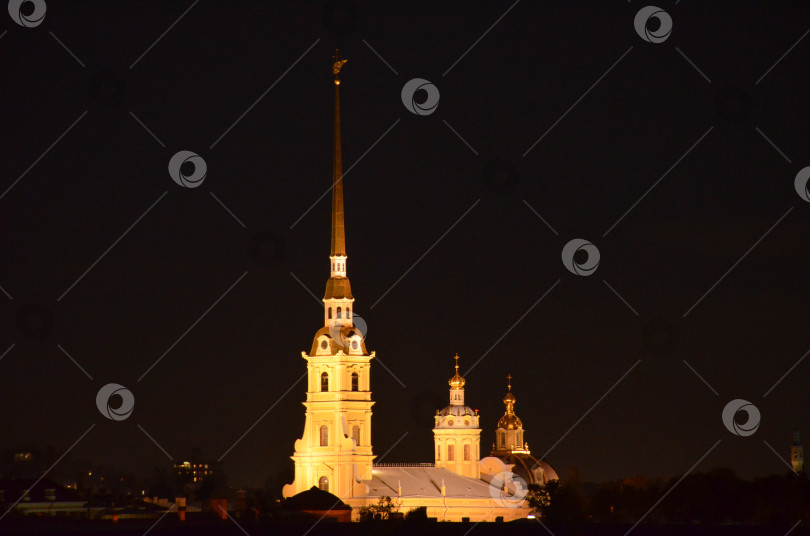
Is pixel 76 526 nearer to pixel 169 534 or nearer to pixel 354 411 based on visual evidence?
pixel 169 534

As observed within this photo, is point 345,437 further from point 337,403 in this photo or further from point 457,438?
point 457,438

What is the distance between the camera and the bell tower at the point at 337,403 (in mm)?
139125

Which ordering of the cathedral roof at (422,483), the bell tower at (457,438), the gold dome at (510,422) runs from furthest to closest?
the gold dome at (510,422) < the bell tower at (457,438) < the cathedral roof at (422,483)

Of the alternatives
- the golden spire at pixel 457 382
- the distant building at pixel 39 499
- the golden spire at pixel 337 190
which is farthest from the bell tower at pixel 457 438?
the distant building at pixel 39 499

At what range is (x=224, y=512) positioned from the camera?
10588 cm

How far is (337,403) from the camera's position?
139500mm

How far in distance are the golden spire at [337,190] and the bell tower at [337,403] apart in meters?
0.19

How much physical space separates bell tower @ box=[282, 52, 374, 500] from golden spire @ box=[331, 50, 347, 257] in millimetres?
192

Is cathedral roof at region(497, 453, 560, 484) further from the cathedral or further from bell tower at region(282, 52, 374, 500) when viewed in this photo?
bell tower at region(282, 52, 374, 500)

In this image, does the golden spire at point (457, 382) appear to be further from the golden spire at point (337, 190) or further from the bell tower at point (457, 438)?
the golden spire at point (337, 190)

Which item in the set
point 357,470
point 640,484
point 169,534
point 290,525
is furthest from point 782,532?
point 640,484

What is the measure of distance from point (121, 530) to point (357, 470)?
5011 centimetres

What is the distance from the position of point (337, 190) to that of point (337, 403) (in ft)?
45.9

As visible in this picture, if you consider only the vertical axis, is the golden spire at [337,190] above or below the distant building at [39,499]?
above
